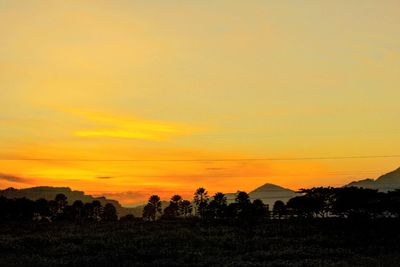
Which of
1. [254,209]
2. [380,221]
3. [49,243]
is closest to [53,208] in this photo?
[254,209]

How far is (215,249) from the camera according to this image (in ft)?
241

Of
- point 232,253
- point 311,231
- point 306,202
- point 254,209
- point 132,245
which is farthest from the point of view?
point 254,209

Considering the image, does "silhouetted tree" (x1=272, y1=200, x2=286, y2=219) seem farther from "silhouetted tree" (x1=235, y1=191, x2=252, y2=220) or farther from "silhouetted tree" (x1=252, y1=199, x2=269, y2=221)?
"silhouetted tree" (x1=235, y1=191, x2=252, y2=220)

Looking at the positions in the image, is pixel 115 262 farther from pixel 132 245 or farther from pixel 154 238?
pixel 154 238

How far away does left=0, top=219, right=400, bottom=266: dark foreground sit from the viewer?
58.1 m

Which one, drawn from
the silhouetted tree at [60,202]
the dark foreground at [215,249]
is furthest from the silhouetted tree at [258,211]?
the silhouetted tree at [60,202]

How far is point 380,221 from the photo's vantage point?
Answer: 114m

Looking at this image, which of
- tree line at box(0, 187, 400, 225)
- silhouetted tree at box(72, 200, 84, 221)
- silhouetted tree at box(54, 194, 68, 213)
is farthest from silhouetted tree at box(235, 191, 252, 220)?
silhouetted tree at box(54, 194, 68, 213)

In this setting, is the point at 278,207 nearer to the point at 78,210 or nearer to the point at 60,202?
the point at 78,210

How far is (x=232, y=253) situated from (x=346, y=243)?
80.9 ft

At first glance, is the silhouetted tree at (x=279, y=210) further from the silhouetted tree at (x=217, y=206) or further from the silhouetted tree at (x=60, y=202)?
the silhouetted tree at (x=60, y=202)

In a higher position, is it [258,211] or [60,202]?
[60,202]

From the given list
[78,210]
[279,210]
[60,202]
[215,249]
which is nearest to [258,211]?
[279,210]

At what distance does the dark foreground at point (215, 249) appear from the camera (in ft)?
191
